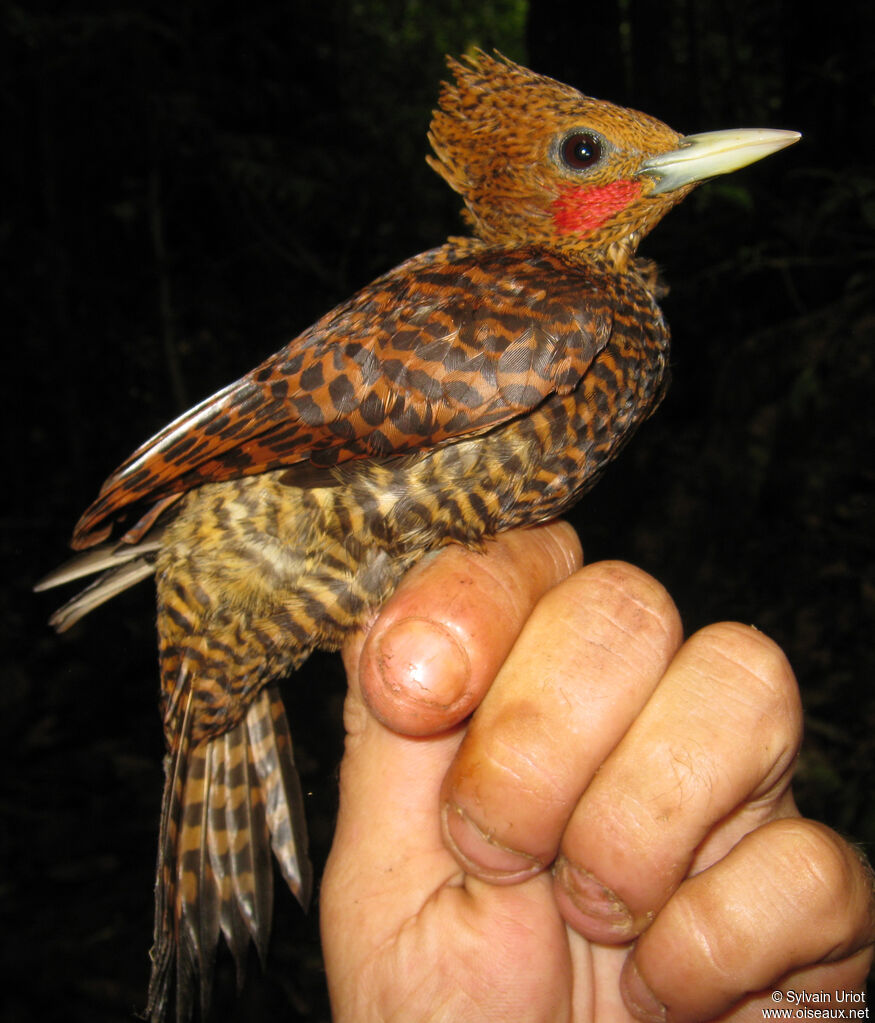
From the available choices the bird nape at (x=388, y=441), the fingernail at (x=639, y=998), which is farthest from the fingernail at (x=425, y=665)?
the fingernail at (x=639, y=998)

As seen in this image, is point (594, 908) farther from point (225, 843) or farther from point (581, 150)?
point (581, 150)

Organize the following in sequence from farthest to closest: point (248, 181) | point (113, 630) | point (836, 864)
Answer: point (248, 181) → point (113, 630) → point (836, 864)

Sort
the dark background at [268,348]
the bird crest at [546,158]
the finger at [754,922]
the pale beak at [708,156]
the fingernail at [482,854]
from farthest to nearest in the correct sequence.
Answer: the dark background at [268,348] → the bird crest at [546,158] → the pale beak at [708,156] → the fingernail at [482,854] → the finger at [754,922]

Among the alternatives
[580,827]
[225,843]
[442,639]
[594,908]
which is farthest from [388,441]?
[225,843]

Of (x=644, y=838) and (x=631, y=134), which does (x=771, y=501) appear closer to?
(x=631, y=134)

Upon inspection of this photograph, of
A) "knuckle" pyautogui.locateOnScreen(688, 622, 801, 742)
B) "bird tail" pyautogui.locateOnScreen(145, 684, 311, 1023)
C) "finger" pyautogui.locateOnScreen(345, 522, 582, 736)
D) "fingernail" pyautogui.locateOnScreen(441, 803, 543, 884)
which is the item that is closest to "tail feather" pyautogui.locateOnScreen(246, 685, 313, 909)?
"bird tail" pyautogui.locateOnScreen(145, 684, 311, 1023)

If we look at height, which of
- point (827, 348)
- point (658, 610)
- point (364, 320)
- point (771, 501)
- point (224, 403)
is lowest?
point (771, 501)

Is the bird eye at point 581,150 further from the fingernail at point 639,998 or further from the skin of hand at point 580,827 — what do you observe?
the fingernail at point 639,998

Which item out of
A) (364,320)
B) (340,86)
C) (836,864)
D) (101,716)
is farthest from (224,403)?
(340,86)
